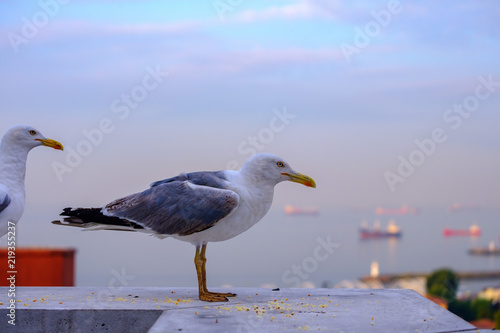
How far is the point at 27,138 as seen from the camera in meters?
7.47

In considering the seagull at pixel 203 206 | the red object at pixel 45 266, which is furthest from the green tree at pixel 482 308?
the seagull at pixel 203 206

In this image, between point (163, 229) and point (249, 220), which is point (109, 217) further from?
point (249, 220)

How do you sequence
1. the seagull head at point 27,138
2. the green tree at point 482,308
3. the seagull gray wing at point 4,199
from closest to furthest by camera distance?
the seagull gray wing at point 4,199, the seagull head at point 27,138, the green tree at point 482,308

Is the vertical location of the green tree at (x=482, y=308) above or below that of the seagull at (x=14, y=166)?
below

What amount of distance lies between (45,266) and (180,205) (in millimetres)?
8308

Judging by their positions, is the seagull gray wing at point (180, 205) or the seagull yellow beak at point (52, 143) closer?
the seagull gray wing at point (180, 205)

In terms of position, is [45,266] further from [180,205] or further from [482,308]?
[482,308]

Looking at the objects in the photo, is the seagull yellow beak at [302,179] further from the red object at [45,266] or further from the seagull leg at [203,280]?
the red object at [45,266]

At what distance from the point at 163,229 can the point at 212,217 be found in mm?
591

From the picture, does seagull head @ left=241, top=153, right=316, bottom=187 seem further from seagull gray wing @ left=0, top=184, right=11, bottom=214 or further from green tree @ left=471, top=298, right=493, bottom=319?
green tree @ left=471, top=298, right=493, bottom=319

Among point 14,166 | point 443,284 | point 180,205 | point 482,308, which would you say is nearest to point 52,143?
point 14,166

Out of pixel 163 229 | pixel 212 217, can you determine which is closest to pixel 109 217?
pixel 163 229

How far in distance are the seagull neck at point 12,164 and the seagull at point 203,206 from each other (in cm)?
102

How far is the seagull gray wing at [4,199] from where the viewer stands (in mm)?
7160
